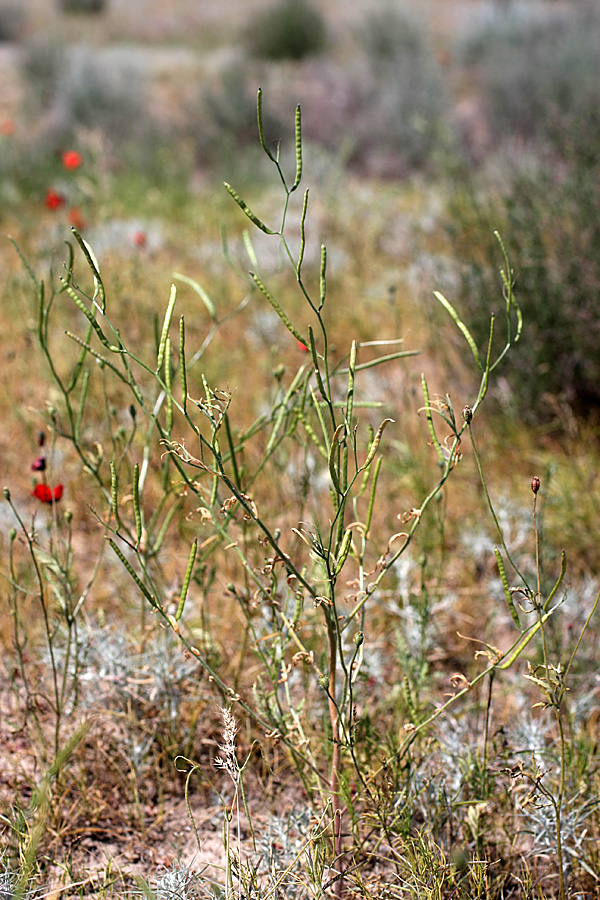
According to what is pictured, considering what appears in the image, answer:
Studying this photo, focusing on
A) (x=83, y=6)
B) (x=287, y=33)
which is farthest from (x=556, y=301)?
(x=83, y=6)

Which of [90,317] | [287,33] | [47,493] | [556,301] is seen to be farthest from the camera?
[287,33]

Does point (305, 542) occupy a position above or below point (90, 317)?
below

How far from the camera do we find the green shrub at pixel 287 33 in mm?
13062

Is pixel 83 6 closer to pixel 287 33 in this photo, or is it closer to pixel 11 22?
pixel 11 22

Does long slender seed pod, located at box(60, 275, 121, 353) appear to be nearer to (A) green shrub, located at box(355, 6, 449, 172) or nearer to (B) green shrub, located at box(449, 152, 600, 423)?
(B) green shrub, located at box(449, 152, 600, 423)

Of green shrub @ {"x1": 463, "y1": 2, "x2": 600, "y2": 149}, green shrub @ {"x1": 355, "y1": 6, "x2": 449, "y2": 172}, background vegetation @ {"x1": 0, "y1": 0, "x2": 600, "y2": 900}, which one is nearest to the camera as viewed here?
background vegetation @ {"x1": 0, "y1": 0, "x2": 600, "y2": 900}

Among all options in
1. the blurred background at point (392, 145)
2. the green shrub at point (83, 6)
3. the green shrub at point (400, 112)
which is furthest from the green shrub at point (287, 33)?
the green shrub at point (83, 6)

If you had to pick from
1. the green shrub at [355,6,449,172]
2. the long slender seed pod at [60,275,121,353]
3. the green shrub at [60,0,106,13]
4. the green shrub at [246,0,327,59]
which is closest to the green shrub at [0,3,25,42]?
the green shrub at [60,0,106,13]

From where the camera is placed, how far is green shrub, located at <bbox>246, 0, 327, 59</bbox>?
1306 cm

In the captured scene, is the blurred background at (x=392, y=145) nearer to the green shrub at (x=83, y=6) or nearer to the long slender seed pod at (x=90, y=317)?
the long slender seed pod at (x=90, y=317)

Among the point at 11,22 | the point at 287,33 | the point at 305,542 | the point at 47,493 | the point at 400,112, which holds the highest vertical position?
the point at 11,22

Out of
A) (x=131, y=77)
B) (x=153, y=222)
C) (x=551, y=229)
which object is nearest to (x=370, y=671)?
(x=551, y=229)

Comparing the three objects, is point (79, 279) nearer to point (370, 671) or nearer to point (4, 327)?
point (4, 327)

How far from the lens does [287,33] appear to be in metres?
13.1
